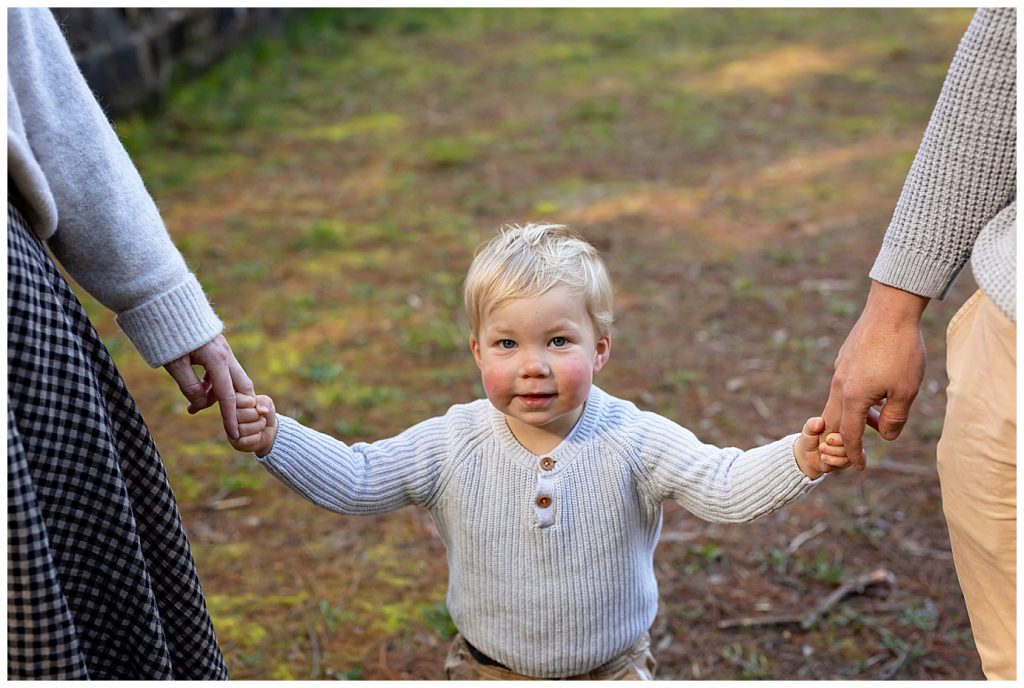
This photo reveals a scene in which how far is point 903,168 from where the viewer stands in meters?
5.91

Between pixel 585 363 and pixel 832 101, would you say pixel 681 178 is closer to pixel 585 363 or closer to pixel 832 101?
pixel 832 101

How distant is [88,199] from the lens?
164cm

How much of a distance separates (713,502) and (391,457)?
1.77 ft

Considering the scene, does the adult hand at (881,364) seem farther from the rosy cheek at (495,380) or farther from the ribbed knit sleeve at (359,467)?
the ribbed knit sleeve at (359,467)

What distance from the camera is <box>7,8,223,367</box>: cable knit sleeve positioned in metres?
1.54

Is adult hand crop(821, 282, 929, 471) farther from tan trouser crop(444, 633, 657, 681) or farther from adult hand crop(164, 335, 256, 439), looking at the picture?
adult hand crop(164, 335, 256, 439)

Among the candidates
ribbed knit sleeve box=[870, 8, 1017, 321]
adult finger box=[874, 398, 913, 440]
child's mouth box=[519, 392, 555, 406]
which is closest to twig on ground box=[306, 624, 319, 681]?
child's mouth box=[519, 392, 555, 406]

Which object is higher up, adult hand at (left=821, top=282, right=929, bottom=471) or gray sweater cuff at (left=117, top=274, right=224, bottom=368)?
gray sweater cuff at (left=117, top=274, right=224, bottom=368)

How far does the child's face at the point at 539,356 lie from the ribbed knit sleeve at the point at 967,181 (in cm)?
46

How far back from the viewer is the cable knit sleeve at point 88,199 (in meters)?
1.54

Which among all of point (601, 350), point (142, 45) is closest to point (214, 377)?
point (601, 350)

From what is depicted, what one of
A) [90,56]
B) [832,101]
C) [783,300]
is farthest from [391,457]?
[832,101]

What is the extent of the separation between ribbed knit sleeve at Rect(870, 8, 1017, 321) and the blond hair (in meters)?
0.44

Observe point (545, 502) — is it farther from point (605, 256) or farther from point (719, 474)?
point (605, 256)
